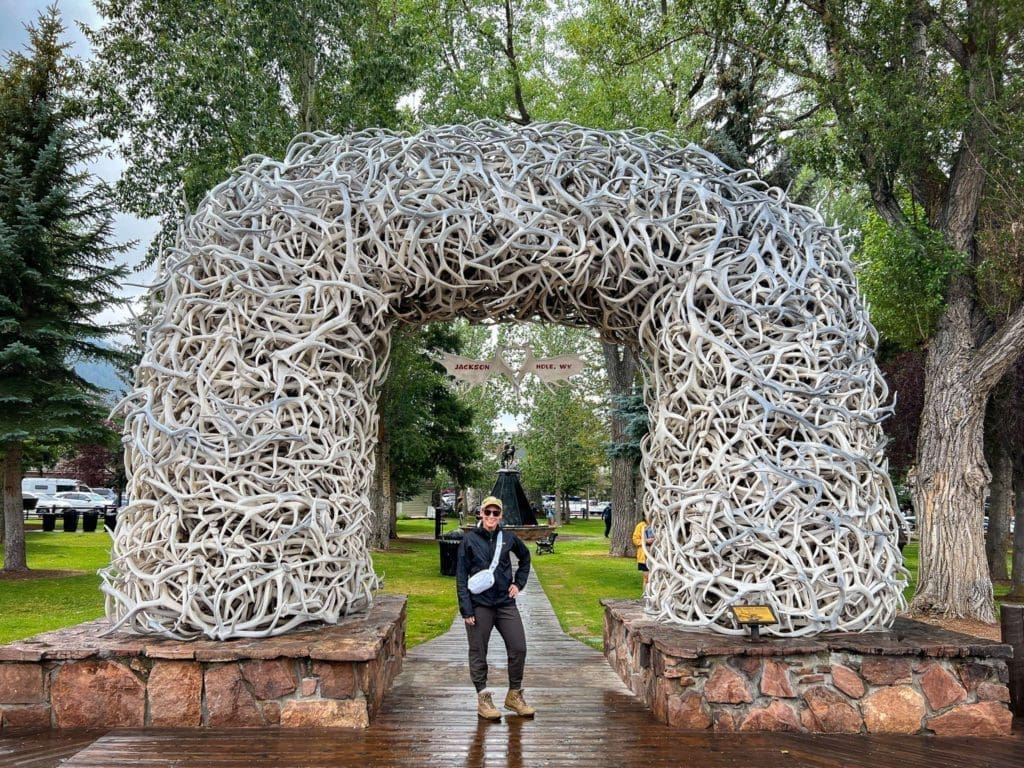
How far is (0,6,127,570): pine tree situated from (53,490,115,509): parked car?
1743cm

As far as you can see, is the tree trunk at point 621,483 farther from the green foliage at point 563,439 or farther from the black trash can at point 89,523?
the black trash can at point 89,523

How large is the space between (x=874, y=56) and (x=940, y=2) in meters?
1.03

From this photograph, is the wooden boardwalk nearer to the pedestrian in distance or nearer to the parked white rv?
the pedestrian in distance

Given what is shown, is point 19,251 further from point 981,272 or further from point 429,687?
point 981,272

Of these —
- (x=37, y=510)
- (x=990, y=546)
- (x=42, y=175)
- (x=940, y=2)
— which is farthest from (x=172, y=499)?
(x=37, y=510)

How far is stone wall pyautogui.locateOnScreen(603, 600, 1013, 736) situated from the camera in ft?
15.6

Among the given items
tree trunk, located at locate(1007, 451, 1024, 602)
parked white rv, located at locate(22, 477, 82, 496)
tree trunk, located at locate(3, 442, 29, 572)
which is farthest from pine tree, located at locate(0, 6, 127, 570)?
parked white rv, located at locate(22, 477, 82, 496)

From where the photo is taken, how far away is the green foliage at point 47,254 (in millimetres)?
13172

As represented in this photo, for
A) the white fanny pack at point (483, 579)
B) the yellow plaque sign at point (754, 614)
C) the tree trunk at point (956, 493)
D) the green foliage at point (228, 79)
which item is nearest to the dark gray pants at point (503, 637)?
the white fanny pack at point (483, 579)

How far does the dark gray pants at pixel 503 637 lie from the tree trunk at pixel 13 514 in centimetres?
1148

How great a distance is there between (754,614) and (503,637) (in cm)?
165

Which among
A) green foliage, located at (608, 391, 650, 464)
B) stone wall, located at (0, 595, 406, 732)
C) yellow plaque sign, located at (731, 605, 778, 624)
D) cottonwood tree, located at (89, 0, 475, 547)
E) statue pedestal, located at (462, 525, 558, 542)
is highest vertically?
cottonwood tree, located at (89, 0, 475, 547)

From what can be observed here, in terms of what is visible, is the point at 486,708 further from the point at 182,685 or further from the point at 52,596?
the point at 52,596

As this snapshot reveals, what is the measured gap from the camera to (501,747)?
14.8 feet
